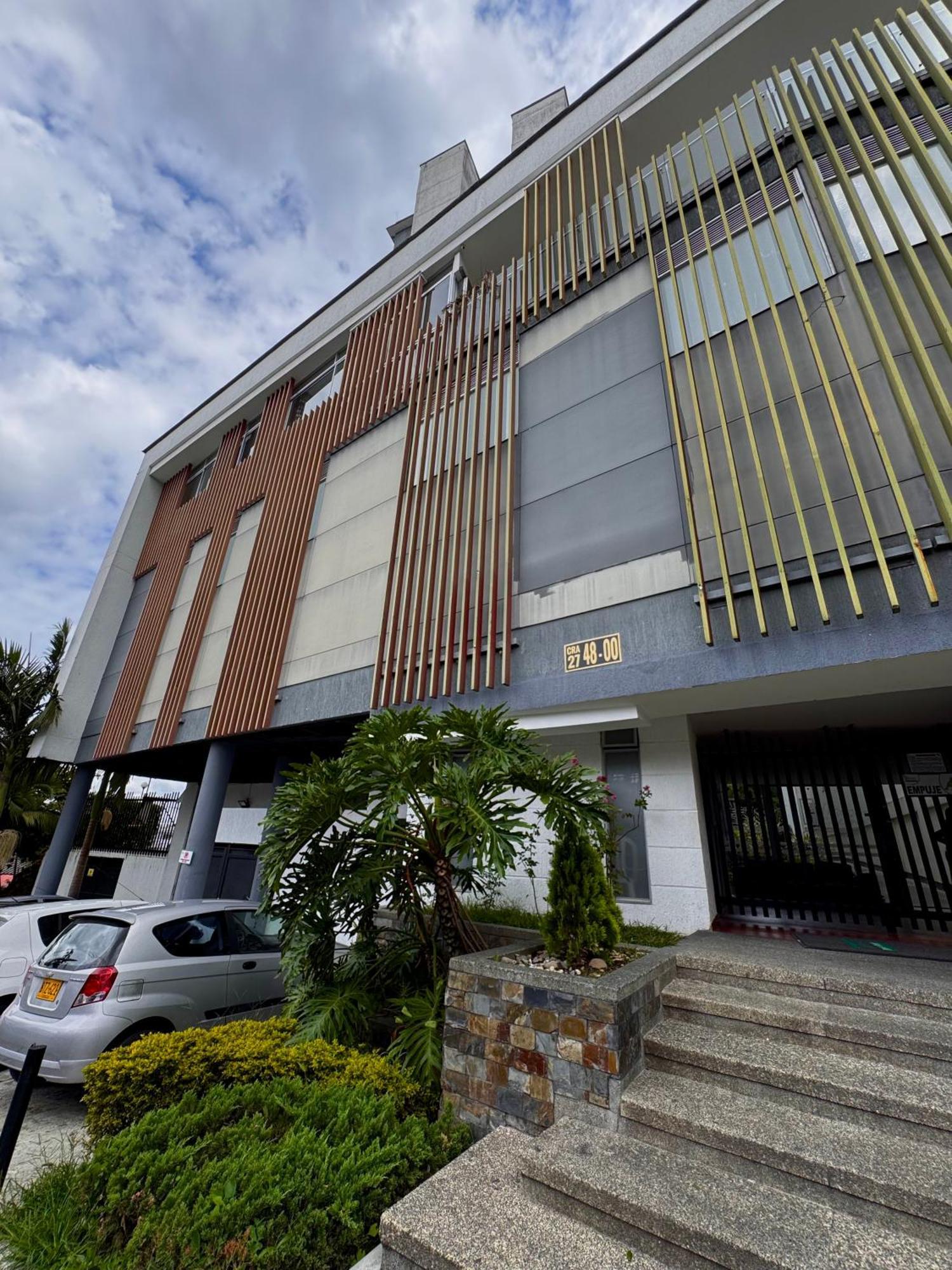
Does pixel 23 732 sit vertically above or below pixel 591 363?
below

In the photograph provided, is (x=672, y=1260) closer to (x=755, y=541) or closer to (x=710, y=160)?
(x=755, y=541)

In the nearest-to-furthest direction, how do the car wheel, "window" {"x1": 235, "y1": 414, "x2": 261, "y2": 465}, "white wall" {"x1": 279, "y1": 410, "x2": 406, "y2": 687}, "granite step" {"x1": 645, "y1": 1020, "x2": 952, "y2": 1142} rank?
"granite step" {"x1": 645, "y1": 1020, "x2": 952, "y2": 1142} < the car wheel < "white wall" {"x1": 279, "y1": 410, "x2": 406, "y2": 687} < "window" {"x1": 235, "y1": 414, "x2": 261, "y2": 465}

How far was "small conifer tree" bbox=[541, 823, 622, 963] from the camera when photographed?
3.72 m

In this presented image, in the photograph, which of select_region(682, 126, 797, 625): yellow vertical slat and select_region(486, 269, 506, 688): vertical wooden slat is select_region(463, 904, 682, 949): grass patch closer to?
select_region(486, 269, 506, 688): vertical wooden slat

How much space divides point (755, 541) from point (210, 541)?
1301 centimetres

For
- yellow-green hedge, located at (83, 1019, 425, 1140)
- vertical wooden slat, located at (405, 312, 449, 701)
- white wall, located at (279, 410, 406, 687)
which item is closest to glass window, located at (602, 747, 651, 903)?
vertical wooden slat, located at (405, 312, 449, 701)

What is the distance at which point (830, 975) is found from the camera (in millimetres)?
3715

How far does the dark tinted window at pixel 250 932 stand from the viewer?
5.53 m

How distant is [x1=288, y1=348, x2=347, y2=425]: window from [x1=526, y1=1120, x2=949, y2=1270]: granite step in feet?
43.9

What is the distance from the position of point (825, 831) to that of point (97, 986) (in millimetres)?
7876

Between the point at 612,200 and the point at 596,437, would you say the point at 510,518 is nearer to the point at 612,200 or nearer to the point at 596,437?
the point at 596,437

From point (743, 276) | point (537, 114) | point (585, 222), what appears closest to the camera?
point (743, 276)

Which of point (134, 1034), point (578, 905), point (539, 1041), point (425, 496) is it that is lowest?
point (134, 1034)

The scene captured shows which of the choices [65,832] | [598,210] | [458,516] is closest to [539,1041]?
[458,516]
